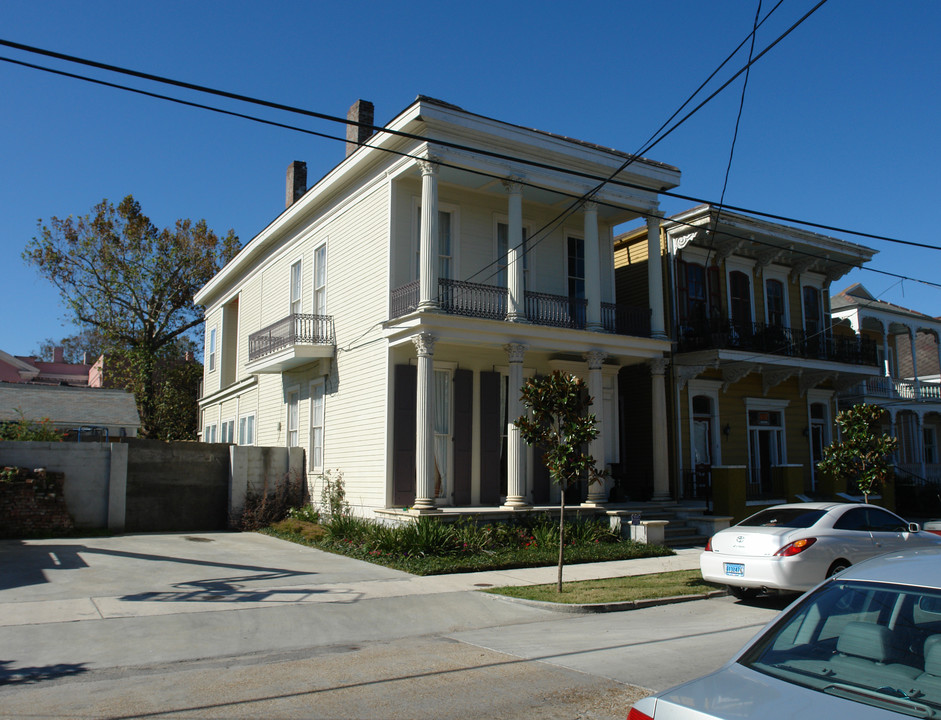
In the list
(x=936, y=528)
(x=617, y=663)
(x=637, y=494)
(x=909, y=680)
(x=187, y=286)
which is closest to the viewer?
(x=909, y=680)

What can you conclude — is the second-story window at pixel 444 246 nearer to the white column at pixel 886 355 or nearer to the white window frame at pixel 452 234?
the white window frame at pixel 452 234

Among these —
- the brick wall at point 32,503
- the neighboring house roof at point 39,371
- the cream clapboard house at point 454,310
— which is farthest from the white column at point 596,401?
the neighboring house roof at point 39,371

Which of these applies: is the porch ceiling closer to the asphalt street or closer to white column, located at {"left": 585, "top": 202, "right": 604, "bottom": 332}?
white column, located at {"left": 585, "top": 202, "right": 604, "bottom": 332}

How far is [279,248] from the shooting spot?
82.3 feet

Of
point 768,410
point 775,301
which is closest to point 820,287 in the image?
point 775,301

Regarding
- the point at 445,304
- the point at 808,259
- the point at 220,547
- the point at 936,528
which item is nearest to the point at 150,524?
the point at 220,547

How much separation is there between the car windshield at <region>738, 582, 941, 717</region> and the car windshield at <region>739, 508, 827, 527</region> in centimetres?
816

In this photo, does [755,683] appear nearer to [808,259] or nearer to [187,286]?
[808,259]

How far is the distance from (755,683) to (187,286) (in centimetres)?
3941

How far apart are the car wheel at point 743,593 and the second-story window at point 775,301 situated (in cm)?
1503

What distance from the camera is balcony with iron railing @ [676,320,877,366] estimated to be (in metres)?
22.4

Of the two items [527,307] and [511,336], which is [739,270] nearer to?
[527,307]

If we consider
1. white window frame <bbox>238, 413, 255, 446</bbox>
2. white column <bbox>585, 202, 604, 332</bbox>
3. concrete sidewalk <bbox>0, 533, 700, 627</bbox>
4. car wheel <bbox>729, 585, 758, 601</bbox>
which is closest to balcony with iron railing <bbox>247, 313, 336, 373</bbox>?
white window frame <bbox>238, 413, 255, 446</bbox>

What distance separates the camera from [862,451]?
17.2 metres
